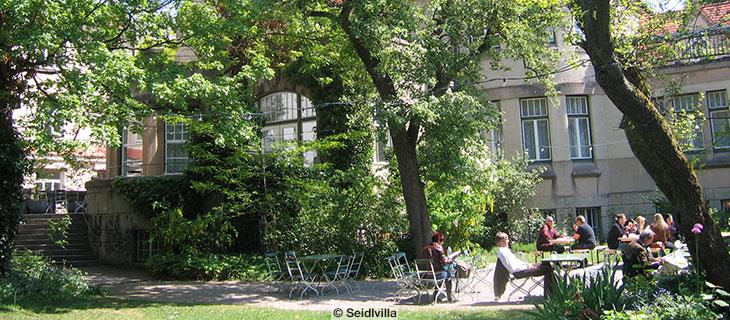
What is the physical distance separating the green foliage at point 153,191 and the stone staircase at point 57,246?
2.85 metres

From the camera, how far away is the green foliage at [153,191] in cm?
1866

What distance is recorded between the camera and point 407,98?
13141mm

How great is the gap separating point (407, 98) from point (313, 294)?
180 inches

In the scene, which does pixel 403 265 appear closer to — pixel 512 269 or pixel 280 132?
pixel 512 269

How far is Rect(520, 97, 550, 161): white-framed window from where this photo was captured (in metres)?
22.6

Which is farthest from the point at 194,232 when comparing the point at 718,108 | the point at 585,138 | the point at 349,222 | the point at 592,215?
the point at 718,108

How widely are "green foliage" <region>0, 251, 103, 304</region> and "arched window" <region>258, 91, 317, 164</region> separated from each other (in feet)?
25.8

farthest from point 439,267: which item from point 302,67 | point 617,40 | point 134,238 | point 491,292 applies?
point 134,238

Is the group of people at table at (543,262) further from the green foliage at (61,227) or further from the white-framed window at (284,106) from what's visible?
the white-framed window at (284,106)

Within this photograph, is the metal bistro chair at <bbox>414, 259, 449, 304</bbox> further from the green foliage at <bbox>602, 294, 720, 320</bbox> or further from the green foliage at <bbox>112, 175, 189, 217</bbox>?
the green foliage at <bbox>112, 175, 189, 217</bbox>

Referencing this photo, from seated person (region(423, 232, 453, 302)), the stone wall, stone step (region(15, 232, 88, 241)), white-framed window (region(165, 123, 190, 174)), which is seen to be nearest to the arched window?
white-framed window (region(165, 123, 190, 174))

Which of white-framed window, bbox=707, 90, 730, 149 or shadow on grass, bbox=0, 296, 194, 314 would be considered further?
white-framed window, bbox=707, 90, 730, 149

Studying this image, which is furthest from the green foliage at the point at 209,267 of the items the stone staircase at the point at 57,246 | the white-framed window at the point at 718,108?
the white-framed window at the point at 718,108

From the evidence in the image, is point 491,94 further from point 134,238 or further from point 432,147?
point 134,238
